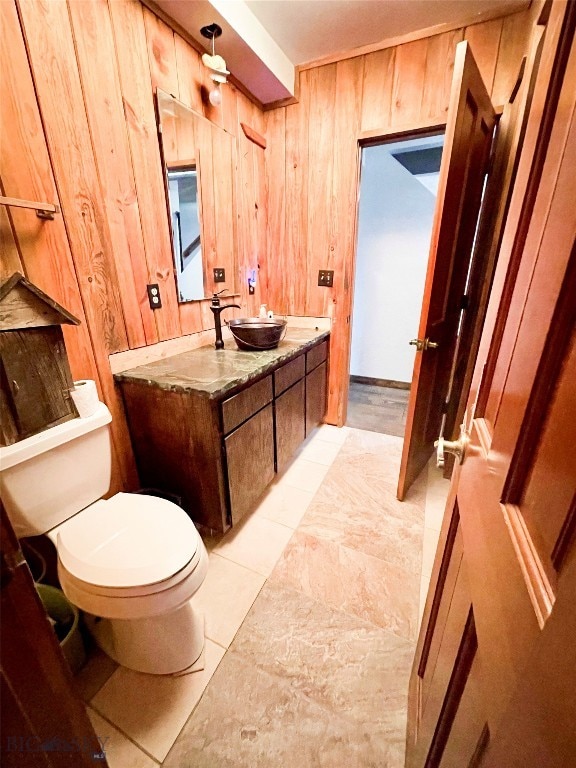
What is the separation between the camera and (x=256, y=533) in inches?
63.2

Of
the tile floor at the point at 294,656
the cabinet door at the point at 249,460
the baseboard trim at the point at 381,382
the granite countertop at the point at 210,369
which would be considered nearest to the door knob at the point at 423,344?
the granite countertop at the point at 210,369

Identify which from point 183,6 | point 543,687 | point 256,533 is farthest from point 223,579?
point 183,6

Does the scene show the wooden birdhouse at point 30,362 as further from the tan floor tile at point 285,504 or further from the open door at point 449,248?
the open door at point 449,248

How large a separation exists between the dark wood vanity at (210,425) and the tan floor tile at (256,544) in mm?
117

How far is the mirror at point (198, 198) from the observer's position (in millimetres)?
1575

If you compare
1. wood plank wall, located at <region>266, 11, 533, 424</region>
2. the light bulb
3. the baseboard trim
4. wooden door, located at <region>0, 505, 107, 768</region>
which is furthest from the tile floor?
the light bulb

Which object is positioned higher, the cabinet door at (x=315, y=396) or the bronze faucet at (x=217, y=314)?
the bronze faucet at (x=217, y=314)

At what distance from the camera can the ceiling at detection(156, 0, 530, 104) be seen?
1.46 m

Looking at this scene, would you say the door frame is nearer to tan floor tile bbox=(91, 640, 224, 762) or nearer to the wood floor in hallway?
the wood floor in hallway

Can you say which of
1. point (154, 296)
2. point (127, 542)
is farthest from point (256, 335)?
point (127, 542)

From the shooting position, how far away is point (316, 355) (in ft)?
7.38

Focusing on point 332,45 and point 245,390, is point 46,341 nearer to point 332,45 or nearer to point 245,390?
point 245,390

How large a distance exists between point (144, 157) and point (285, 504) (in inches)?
74.8

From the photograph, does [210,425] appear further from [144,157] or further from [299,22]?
[299,22]
